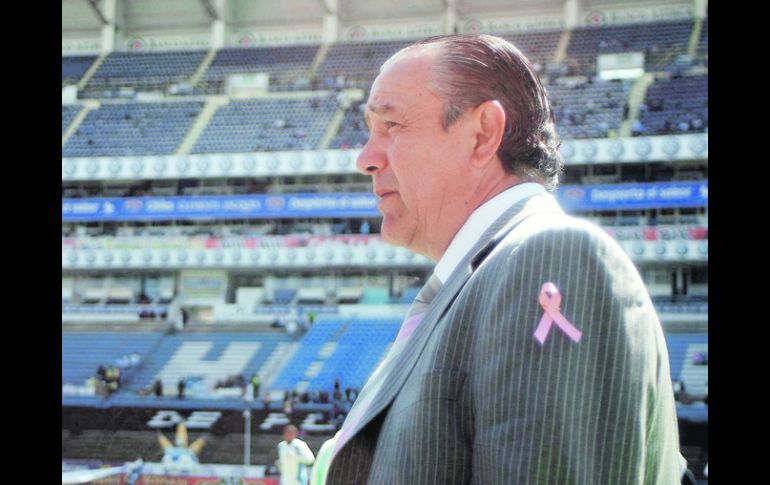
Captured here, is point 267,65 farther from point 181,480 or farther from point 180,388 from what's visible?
point 181,480

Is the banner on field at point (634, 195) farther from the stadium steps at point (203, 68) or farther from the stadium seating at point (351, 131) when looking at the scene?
the stadium steps at point (203, 68)

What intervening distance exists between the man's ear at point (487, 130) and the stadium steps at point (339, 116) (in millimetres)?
9828

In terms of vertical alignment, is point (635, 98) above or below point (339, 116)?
above

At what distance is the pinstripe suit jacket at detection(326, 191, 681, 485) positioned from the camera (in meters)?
0.45

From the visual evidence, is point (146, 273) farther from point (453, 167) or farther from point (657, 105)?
point (453, 167)

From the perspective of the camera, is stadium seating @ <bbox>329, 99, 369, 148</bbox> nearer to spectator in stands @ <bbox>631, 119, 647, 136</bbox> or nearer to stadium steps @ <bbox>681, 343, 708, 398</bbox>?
spectator in stands @ <bbox>631, 119, 647, 136</bbox>

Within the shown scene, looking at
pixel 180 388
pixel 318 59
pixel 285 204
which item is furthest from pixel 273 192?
pixel 180 388

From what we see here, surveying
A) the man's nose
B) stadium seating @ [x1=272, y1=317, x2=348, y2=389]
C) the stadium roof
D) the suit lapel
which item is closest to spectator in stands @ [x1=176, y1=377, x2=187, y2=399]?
stadium seating @ [x1=272, y1=317, x2=348, y2=389]

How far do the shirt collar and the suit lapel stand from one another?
0.07 feet

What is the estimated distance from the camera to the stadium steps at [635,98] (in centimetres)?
955

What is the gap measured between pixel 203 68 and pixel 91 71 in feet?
4.92

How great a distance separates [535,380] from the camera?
1.48 feet

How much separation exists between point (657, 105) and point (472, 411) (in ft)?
32.2
